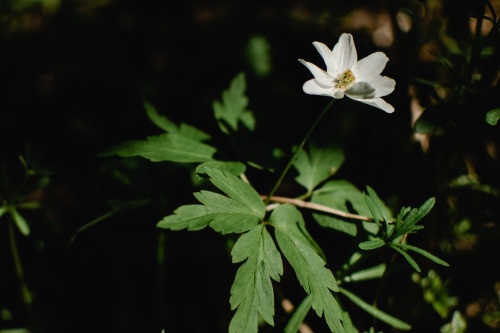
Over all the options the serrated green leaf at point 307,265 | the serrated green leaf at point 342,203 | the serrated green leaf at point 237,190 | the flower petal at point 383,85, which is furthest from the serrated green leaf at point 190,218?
the flower petal at point 383,85

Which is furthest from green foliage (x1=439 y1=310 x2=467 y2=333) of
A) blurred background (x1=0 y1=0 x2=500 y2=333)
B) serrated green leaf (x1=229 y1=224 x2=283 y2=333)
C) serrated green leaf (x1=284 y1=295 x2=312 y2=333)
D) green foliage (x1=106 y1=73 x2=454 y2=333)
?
serrated green leaf (x1=229 y1=224 x2=283 y2=333)

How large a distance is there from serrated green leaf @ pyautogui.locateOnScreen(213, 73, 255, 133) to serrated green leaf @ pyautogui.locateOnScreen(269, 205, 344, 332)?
517 mm

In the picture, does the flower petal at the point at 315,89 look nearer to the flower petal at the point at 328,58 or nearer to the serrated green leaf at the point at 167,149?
the flower petal at the point at 328,58

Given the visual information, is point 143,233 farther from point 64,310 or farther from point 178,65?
point 178,65

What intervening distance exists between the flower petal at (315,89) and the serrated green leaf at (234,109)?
0.52 m

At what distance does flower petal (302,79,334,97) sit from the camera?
1.35 metres

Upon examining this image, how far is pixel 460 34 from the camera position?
6.75ft

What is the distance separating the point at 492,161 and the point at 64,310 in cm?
256

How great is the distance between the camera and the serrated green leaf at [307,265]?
1.32 m

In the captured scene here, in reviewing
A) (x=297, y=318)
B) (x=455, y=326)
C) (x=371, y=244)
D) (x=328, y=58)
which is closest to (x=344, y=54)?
(x=328, y=58)

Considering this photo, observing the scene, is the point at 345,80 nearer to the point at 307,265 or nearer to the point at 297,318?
the point at 307,265

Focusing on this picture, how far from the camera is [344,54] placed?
5.08 feet

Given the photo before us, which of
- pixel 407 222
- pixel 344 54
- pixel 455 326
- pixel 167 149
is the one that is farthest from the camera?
pixel 455 326

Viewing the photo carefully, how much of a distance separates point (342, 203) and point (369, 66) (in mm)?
571
